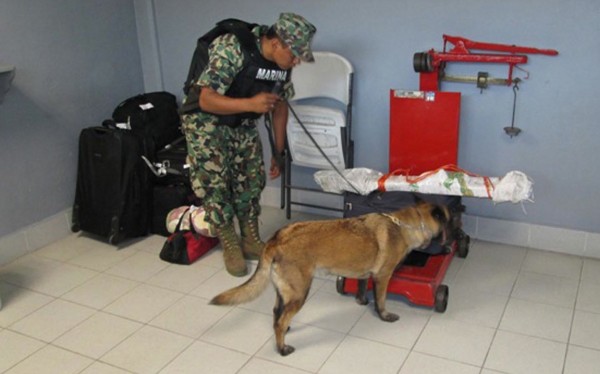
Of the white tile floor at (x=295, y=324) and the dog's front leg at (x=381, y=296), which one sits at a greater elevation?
the dog's front leg at (x=381, y=296)

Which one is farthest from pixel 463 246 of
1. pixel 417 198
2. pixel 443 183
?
pixel 417 198

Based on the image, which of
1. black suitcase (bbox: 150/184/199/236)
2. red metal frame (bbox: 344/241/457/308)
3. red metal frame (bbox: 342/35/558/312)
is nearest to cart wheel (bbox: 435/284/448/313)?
red metal frame (bbox: 344/241/457/308)

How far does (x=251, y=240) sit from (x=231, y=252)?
0.18 m

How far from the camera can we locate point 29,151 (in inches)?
126

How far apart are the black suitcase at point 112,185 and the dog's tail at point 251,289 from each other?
1436 millimetres

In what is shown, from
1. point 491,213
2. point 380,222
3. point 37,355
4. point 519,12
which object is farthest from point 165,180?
point 519,12

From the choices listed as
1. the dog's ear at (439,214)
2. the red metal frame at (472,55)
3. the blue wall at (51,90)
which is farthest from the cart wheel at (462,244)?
the blue wall at (51,90)

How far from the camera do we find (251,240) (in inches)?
121

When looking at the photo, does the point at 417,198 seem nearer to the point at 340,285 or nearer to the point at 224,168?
the point at 340,285

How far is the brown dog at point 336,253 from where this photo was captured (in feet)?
6.78

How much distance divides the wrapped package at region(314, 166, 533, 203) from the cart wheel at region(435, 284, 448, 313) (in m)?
0.49

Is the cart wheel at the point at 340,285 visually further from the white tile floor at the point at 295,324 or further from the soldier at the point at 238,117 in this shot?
the soldier at the point at 238,117

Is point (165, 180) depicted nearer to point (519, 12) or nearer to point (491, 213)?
point (491, 213)

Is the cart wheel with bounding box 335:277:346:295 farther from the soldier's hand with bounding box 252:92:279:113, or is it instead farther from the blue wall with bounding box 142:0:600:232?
the blue wall with bounding box 142:0:600:232
